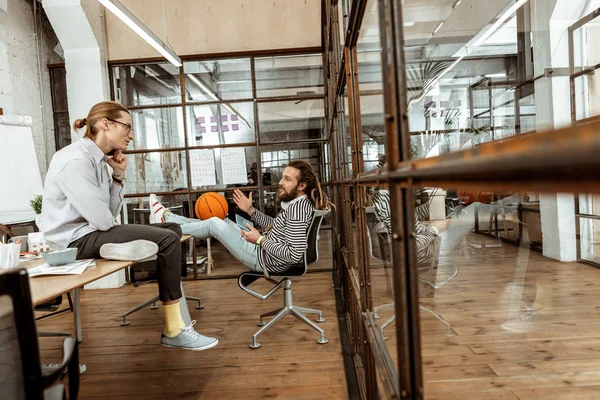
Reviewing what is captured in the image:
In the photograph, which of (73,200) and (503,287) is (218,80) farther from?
(503,287)

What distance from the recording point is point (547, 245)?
0.52 metres

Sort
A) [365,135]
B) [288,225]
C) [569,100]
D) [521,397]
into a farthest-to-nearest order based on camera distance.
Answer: [288,225] < [365,135] < [521,397] < [569,100]

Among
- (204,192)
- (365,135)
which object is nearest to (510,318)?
(365,135)

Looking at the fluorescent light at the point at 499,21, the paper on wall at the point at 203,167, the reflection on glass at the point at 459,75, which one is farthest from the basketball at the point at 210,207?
the fluorescent light at the point at 499,21

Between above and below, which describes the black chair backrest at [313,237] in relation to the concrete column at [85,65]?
below

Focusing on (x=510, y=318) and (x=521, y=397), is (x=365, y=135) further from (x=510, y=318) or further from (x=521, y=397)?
(x=521, y=397)

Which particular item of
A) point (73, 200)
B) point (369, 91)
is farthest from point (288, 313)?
point (369, 91)

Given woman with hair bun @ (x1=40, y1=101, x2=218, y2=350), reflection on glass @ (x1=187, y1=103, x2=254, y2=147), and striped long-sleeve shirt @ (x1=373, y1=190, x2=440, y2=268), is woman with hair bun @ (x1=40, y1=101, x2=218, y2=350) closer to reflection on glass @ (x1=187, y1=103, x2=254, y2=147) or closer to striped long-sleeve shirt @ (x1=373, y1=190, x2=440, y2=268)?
striped long-sleeve shirt @ (x1=373, y1=190, x2=440, y2=268)

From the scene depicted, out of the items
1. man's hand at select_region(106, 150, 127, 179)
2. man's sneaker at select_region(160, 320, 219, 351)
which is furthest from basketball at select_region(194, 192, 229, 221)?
man's sneaker at select_region(160, 320, 219, 351)

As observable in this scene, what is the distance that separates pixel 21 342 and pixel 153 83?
4638 millimetres

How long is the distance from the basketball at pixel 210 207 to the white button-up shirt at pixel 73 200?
2131 mm

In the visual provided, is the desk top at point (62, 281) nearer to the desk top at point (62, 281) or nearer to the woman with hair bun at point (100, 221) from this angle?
the desk top at point (62, 281)

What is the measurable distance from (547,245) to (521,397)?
9.8 inches

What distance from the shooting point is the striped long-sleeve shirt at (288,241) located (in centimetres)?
280
